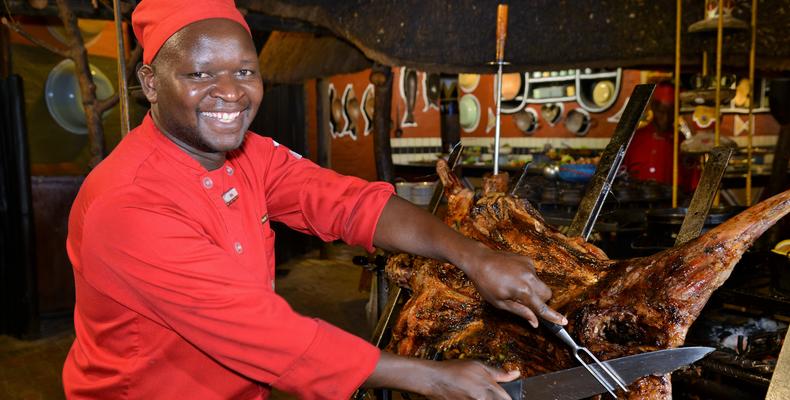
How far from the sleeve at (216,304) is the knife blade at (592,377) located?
461 mm

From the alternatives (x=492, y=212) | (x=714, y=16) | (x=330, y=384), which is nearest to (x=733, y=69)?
(x=714, y=16)

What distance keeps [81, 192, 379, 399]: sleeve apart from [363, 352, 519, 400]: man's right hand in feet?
0.17

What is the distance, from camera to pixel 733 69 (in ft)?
17.1

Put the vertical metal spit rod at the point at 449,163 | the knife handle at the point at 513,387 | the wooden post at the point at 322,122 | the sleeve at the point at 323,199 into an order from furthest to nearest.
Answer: the wooden post at the point at 322,122 < the vertical metal spit rod at the point at 449,163 < the sleeve at the point at 323,199 < the knife handle at the point at 513,387

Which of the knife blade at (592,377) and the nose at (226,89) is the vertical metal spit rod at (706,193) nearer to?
the knife blade at (592,377)

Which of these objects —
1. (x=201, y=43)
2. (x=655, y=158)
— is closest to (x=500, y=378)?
(x=201, y=43)

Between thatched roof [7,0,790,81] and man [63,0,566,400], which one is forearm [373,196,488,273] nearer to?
man [63,0,566,400]

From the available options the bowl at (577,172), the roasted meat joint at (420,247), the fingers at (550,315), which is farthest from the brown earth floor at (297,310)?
the fingers at (550,315)

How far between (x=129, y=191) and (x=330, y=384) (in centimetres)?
69

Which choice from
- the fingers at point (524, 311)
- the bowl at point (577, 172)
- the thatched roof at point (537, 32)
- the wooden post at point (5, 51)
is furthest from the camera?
the wooden post at point (5, 51)

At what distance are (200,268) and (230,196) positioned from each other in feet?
1.45

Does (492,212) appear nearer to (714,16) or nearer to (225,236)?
(225,236)

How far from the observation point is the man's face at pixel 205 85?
170cm

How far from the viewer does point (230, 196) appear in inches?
76.5
